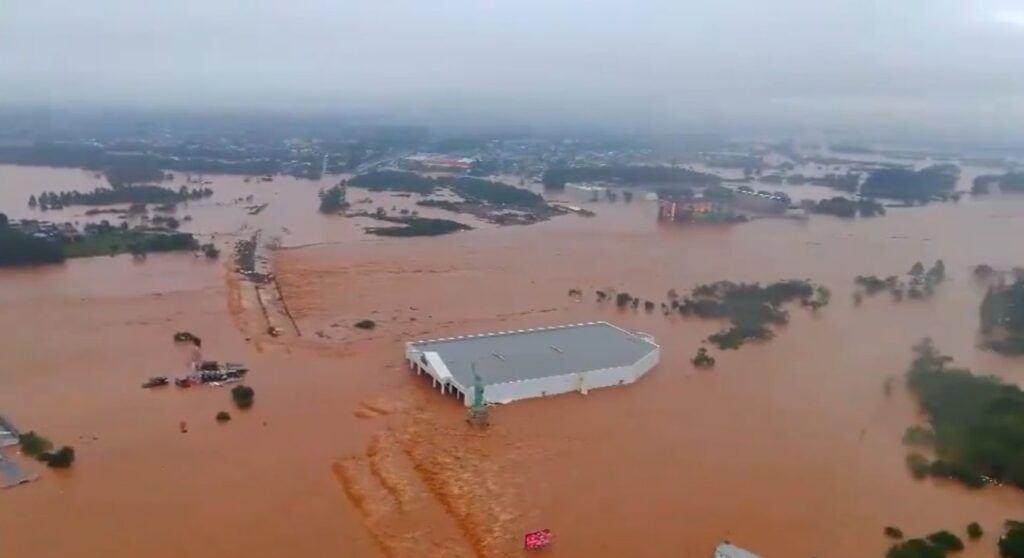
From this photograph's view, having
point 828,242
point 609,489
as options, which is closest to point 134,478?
point 609,489

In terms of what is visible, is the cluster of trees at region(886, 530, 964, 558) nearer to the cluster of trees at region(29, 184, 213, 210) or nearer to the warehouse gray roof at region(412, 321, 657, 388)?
the warehouse gray roof at region(412, 321, 657, 388)

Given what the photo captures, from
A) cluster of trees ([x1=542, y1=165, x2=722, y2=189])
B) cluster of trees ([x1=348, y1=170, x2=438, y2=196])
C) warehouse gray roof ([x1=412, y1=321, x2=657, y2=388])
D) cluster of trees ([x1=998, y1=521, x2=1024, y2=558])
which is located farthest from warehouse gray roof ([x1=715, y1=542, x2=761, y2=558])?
cluster of trees ([x1=542, y1=165, x2=722, y2=189])

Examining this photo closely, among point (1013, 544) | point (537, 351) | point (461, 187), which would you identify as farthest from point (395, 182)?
point (1013, 544)

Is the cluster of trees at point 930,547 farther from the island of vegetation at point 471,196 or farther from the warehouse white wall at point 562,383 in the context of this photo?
the island of vegetation at point 471,196

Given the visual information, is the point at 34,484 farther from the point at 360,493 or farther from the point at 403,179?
the point at 403,179

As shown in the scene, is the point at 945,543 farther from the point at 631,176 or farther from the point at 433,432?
the point at 631,176

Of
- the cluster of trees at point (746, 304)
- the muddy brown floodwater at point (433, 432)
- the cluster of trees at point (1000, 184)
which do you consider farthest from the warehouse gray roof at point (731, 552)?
the cluster of trees at point (1000, 184)
